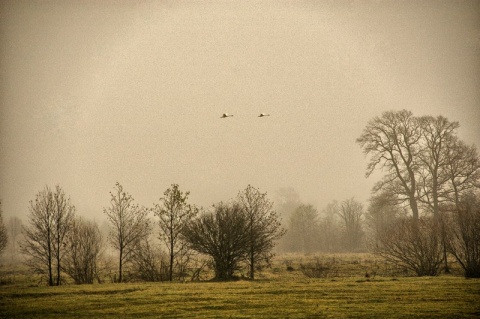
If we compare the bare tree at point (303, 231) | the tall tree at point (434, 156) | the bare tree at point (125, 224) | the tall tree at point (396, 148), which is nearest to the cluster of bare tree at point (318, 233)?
the bare tree at point (303, 231)

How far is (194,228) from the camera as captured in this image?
3641 cm

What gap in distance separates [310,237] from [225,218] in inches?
1971

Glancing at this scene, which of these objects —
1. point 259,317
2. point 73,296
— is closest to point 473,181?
point 259,317

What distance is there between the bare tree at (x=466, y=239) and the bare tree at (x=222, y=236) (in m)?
18.9

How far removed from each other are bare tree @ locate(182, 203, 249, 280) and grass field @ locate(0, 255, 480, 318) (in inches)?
356

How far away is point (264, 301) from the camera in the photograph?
19.9 metres

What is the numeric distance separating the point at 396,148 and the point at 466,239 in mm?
20358

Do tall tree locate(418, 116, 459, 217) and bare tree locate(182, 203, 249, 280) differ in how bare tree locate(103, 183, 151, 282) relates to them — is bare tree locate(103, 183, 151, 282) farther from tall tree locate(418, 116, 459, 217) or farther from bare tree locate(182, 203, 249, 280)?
tall tree locate(418, 116, 459, 217)

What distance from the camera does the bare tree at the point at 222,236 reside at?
1389 inches

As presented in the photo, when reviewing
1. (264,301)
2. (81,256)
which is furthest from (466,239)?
(81,256)

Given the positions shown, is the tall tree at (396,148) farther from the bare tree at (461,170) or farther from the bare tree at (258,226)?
the bare tree at (258,226)

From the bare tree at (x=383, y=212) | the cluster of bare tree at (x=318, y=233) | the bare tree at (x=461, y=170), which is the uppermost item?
the bare tree at (x=461, y=170)

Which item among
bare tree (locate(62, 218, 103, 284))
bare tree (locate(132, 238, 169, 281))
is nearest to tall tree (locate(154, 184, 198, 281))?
bare tree (locate(132, 238, 169, 281))

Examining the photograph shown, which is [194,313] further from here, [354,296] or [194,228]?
[194,228]
